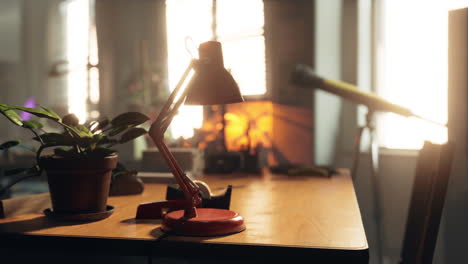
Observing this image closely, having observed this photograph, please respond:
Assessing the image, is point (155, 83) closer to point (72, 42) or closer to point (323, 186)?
point (72, 42)

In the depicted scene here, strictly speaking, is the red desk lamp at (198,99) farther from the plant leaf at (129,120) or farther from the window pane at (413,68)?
the window pane at (413,68)

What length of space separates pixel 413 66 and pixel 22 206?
286 cm

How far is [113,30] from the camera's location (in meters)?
5.33

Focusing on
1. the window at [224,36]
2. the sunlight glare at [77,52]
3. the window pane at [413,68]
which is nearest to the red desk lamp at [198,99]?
the window pane at [413,68]

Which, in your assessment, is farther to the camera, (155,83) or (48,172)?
(155,83)

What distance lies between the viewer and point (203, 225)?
2.98ft

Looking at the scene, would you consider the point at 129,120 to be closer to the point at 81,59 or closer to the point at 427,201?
the point at 427,201

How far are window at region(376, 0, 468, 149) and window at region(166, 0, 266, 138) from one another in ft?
3.49

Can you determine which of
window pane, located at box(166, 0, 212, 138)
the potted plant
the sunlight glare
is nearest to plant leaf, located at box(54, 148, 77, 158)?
the potted plant

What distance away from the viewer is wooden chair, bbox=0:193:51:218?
1.13 metres

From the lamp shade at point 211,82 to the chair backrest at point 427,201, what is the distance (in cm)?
77

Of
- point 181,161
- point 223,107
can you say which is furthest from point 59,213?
point 223,107

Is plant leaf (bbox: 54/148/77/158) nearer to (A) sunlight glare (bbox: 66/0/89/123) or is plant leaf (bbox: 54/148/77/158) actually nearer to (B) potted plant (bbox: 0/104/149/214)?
(B) potted plant (bbox: 0/104/149/214)

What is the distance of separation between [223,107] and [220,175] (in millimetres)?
609
